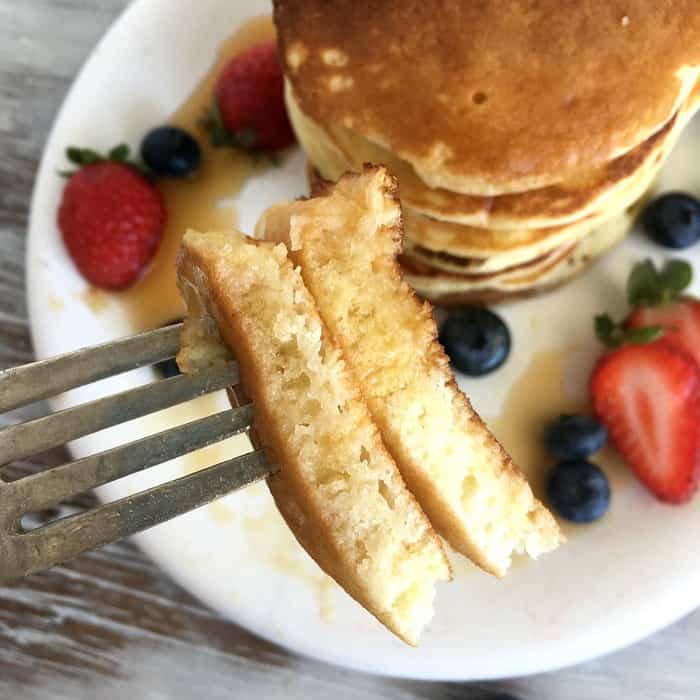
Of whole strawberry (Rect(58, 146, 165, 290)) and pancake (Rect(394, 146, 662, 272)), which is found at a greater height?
pancake (Rect(394, 146, 662, 272))

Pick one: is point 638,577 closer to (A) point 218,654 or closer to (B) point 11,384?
(A) point 218,654

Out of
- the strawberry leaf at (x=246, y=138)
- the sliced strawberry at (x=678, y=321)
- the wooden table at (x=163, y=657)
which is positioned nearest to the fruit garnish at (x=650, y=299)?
the sliced strawberry at (x=678, y=321)

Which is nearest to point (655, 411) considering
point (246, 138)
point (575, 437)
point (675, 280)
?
point (575, 437)

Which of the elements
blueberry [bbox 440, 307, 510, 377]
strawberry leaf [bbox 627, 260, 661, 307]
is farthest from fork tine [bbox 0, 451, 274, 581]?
strawberry leaf [bbox 627, 260, 661, 307]

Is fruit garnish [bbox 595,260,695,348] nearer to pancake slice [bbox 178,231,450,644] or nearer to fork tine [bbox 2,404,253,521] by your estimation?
pancake slice [bbox 178,231,450,644]

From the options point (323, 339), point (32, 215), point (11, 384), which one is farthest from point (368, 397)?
point (32, 215)

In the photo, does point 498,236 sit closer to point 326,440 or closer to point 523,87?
point 523,87
